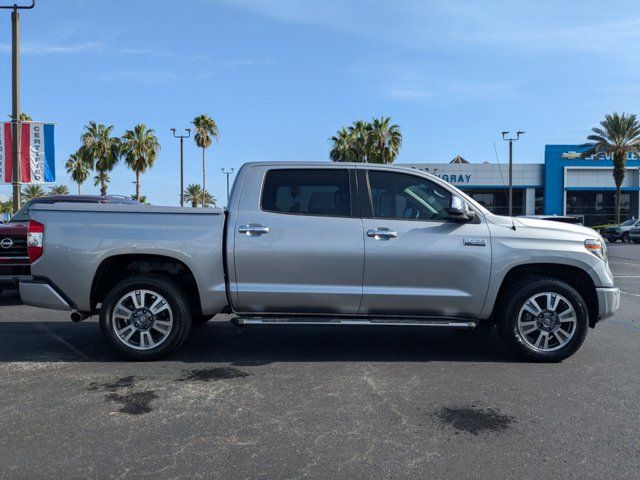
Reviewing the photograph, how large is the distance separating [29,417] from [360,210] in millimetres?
3341

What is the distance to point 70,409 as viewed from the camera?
4203mm

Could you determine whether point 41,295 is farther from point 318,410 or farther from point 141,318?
point 318,410

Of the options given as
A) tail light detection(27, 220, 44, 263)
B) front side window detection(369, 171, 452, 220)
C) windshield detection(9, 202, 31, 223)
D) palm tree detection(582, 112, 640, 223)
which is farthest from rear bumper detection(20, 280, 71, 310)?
palm tree detection(582, 112, 640, 223)

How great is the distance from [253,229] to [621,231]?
114ft

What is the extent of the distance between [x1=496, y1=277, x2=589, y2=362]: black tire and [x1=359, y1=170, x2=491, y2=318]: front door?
287mm

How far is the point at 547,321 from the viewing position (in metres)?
5.44

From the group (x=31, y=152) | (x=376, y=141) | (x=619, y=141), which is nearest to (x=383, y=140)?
(x=376, y=141)

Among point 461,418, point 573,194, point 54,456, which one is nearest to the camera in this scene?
point 54,456

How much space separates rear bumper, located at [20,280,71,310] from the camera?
5418 mm

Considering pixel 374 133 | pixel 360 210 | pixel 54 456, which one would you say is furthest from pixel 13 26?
pixel 374 133

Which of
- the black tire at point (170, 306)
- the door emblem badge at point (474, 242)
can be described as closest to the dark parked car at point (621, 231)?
the door emblem badge at point (474, 242)

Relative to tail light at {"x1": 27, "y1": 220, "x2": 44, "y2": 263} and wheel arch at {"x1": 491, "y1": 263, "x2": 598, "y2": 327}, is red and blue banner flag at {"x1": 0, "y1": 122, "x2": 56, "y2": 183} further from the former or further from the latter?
wheel arch at {"x1": 491, "y1": 263, "x2": 598, "y2": 327}

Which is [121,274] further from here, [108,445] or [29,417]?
[108,445]

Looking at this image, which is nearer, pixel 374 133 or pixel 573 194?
pixel 374 133
